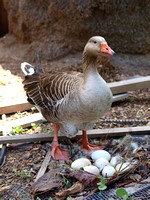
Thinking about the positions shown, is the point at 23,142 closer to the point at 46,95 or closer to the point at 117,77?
the point at 46,95

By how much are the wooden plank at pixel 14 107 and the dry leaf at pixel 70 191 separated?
6.79ft

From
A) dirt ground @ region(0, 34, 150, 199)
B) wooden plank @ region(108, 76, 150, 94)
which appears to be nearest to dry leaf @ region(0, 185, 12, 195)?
dirt ground @ region(0, 34, 150, 199)

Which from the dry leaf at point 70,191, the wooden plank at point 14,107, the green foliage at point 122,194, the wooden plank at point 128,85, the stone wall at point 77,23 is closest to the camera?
the green foliage at point 122,194

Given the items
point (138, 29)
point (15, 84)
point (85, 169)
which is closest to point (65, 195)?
point (85, 169)

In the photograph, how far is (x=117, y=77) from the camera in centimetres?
500

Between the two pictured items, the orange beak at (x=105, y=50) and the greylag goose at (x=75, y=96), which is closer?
the orange beak at (x=105, y=50)

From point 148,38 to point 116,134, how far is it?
340 centimetres

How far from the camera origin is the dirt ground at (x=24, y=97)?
284 centimetres

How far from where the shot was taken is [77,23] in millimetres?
5461

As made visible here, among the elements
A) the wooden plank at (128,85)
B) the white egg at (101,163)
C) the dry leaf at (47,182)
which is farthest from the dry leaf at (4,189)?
the wooden plank at (128,85)

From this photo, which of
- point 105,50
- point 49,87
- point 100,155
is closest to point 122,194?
point 100,155

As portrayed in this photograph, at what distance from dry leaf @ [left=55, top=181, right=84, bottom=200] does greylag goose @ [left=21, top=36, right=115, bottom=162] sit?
0.57 meters

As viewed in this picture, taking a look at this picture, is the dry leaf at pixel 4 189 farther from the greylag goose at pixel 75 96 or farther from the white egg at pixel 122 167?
the white egg at pixel 122 167

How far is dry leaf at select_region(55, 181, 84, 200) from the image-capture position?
7.55 ft
